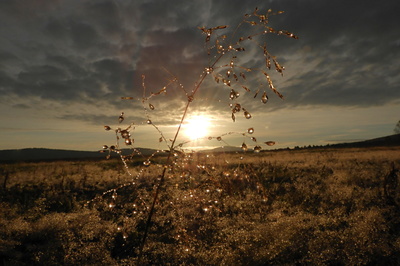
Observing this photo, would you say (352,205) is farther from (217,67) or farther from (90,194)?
(90,194)

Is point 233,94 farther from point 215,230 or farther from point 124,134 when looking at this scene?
point 215,230

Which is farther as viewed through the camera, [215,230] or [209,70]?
[215,230]

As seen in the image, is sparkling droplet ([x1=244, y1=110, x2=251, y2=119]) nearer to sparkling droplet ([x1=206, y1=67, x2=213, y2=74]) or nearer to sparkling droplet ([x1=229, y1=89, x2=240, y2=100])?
sparkling droplet ([x1=229, y1=89, x2=240, y2=100])

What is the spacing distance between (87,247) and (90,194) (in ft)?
15.7

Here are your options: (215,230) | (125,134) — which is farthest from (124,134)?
(215,230)

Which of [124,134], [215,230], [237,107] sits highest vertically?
[237,107]

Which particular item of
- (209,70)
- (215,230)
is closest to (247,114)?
(209,70)

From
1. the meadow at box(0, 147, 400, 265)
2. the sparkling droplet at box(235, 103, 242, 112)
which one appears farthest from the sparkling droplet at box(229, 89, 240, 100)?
the meadow at box(0, 147, 400, 265)

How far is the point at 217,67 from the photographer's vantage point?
2.27 meters

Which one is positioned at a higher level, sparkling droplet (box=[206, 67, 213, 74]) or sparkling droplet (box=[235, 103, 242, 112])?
sparkling droplet (box=[206, 67, 213, 74])

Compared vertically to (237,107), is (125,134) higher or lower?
lower

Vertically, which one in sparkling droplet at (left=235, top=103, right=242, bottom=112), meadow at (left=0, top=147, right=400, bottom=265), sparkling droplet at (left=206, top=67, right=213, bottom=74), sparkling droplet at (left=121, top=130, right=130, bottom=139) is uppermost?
sparkling droplet at (left=206, top=67, right=213, bottom=74)

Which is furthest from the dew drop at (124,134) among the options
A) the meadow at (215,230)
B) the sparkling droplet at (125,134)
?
the meadow at (215,230)

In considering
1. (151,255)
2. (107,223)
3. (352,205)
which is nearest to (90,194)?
(107,223)
